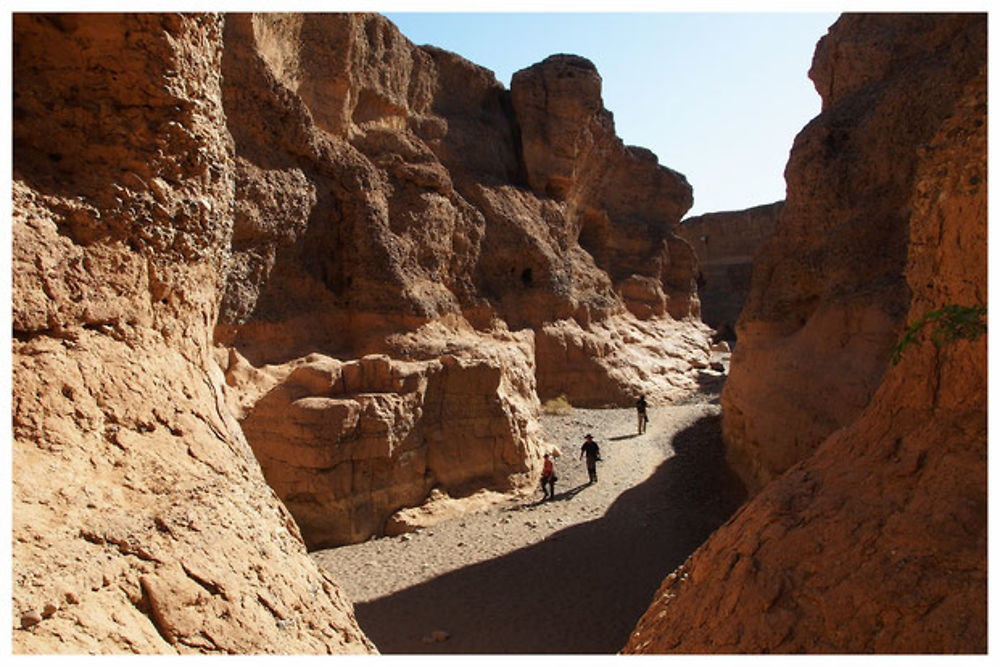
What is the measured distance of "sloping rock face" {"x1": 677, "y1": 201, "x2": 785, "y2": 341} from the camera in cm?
3706

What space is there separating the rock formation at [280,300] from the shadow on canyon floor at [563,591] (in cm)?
227

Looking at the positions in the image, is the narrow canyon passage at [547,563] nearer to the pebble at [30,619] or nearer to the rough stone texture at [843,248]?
the rough stone texture at [843,248]

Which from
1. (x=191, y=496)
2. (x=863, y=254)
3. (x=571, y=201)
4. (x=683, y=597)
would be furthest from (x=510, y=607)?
(x=571, y=201)

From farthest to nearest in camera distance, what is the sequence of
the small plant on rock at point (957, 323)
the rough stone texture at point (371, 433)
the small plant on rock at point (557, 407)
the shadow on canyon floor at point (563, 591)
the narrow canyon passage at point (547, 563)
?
the small plant on rock at point (557, 407)
the rough stone texture at point (371, 433)
the narrow canyon passage at point (547, 563)
the shadow on canyon floor at point (563, 591)
the small plant on rock at point (957, 323)

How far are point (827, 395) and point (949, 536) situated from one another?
23.2 ft

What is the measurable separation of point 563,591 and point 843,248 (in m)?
7.08

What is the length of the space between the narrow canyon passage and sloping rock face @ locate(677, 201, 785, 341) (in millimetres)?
24055

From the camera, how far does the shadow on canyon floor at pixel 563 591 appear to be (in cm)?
773

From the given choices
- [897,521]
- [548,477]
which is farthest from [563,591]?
[897,521]

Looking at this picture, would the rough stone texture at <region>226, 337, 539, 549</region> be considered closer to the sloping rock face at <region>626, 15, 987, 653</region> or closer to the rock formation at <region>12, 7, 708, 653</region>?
the rock formation at <region>12, 7, 708, 653</region>

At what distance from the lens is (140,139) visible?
14.6 feet

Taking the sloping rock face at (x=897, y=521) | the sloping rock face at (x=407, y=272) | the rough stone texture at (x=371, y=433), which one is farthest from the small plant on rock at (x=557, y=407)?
the sloping rock face at (x=897, y=521)

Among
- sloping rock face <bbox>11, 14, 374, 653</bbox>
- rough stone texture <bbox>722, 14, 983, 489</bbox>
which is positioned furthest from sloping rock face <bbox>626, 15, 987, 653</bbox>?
rough stone texture <bbox>722, 14, 983, 489</bbox>

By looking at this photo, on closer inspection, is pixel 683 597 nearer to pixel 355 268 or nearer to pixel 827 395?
pixel 827 395
